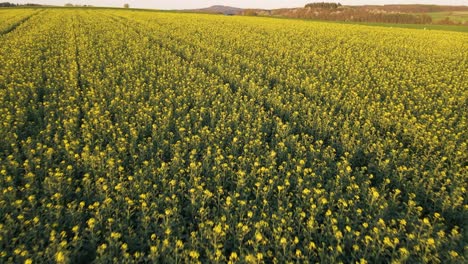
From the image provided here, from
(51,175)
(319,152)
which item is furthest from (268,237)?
(51,175)

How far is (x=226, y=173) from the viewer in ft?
19.1

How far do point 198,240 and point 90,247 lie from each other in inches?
56.9

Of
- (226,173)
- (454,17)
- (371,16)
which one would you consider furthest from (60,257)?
(454,17)

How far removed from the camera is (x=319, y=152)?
6.64m

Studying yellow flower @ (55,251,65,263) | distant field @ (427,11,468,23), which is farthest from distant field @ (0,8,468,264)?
distant field @ (427,11,468,23)

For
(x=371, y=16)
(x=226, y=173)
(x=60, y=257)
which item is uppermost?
(x=371, y=16)

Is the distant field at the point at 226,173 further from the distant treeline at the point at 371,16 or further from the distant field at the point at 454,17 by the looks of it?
the distant field at the point at 454,17

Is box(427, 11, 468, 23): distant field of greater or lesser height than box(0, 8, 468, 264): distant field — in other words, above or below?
above

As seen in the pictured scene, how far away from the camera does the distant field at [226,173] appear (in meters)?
4.11

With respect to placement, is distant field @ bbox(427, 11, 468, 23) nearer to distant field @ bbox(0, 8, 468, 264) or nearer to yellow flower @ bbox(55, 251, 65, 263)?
distant field @ bbox(0, 8, 468, 264)

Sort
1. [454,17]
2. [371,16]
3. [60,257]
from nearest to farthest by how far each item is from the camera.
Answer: [60,257] < [371,16] < [454,17]

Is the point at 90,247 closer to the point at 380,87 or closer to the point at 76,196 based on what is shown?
the point at 76,196

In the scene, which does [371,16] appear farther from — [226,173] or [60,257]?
[60,257]

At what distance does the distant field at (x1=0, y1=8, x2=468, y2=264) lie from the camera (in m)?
4.11
